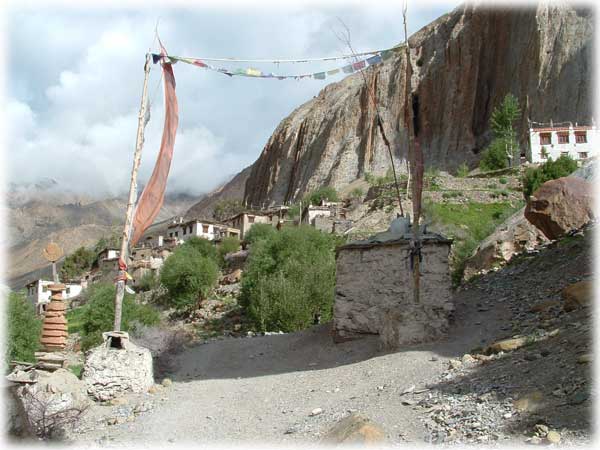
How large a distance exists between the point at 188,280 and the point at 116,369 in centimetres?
2454

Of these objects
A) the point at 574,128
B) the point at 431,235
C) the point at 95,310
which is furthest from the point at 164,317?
the point at 574,128

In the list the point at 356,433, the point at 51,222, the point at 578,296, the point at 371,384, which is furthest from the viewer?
the point at 51,222

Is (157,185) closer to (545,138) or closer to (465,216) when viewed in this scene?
(465,216)

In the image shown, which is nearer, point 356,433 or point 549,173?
point 356,433

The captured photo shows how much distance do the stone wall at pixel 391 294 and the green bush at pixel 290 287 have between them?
31.7 feet

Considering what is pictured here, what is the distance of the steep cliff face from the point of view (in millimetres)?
60844

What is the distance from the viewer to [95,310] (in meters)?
29.6

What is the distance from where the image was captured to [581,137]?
49.5 m

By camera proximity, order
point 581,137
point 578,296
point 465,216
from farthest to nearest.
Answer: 1. point 581,137
2. point 465,216
3. point 578,296

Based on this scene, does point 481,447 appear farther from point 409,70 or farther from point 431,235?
point 409,70

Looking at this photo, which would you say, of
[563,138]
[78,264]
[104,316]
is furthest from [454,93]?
[104,316]

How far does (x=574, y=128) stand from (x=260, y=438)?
→ 4805cm

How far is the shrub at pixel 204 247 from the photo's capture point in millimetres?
47069

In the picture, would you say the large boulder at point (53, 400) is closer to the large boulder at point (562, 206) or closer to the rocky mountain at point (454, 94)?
the large boulder at point (562, 206)
